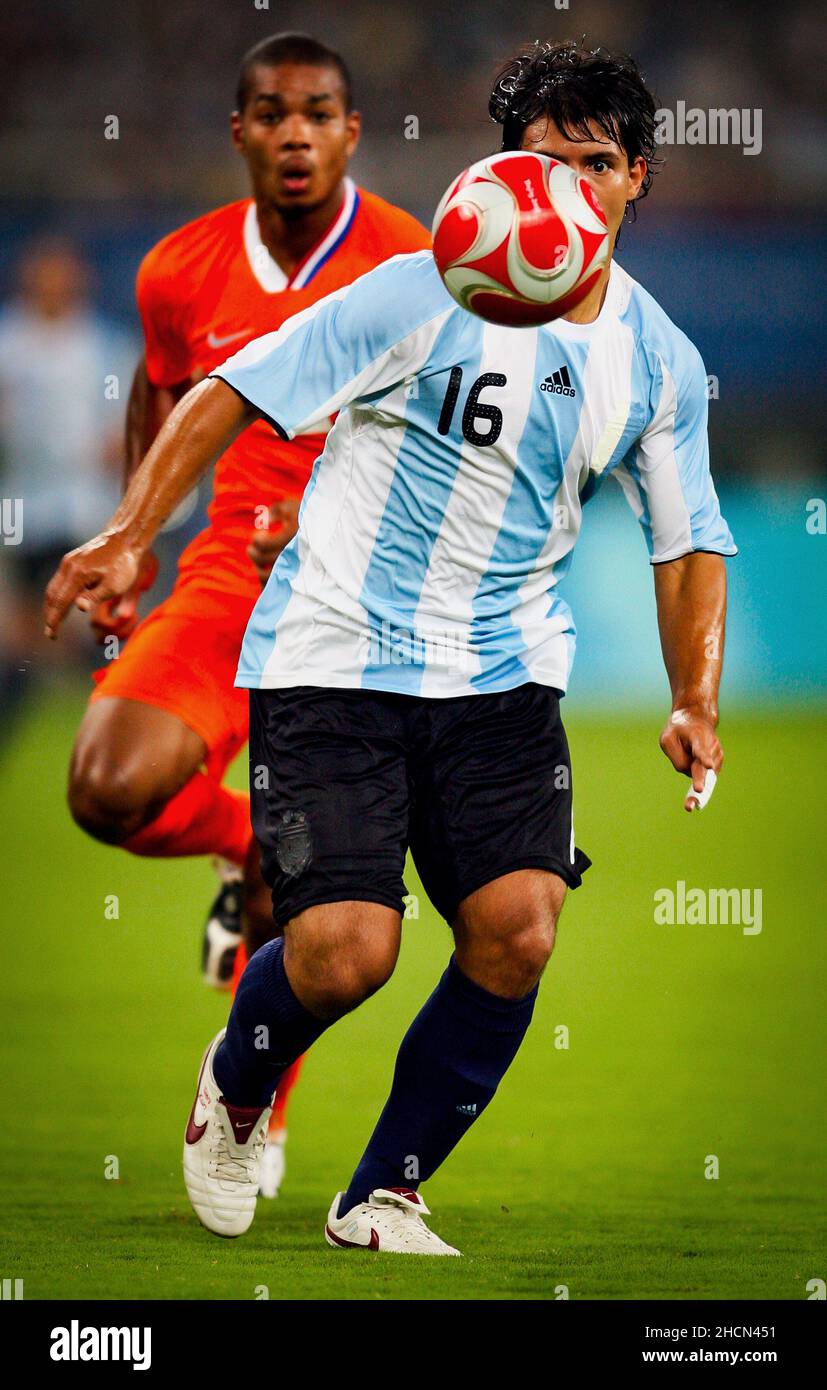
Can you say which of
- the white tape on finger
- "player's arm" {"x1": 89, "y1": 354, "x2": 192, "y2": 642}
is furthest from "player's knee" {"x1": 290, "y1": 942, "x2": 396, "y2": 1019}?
"player's arm" {"x1": 89, "y1": 354, "x2": 192, "y2": 642}

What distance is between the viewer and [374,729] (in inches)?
122

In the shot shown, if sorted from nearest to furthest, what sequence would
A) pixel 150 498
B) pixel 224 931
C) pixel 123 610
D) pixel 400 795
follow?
1. pixel 150 498
2. pixel 400 795
3. pixel 123 610
4. pixel 224 931

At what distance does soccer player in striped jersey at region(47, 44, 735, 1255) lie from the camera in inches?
119

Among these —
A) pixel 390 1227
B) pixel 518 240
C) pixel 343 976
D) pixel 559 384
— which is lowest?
pixel 390 1227

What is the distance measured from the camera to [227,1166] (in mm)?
3307

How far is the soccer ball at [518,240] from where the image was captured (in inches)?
110

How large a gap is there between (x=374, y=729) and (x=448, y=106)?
10.9 meters

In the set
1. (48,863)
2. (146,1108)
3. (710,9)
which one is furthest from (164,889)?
(710,9)

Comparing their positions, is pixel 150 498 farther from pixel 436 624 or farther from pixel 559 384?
pixel 559 384

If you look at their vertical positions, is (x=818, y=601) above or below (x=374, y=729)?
above

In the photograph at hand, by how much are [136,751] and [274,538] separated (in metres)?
0.68

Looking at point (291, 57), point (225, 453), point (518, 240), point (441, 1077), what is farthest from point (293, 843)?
point (291, 57)

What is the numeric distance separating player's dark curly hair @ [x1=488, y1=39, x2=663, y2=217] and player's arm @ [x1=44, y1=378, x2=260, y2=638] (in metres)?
0.69

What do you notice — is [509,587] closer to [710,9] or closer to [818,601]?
[818,601]
